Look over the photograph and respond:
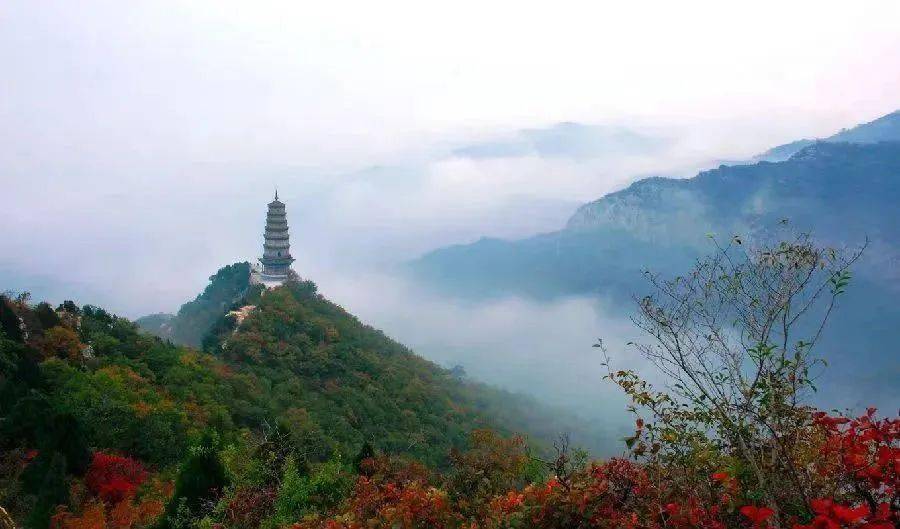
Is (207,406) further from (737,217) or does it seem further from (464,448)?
(737,217)

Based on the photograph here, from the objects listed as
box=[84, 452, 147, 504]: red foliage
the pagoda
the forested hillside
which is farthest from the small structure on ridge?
box=[84, 452, 147, 504]: red foliage

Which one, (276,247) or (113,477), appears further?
(276,247)

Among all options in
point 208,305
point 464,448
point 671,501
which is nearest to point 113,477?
point 671,501

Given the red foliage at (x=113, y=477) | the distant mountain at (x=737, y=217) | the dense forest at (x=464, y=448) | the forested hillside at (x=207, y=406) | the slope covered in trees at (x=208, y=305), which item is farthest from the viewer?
the distant mountain at (x=737, y=217)

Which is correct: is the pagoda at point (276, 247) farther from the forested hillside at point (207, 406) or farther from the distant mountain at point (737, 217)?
the distant mountain at point (737, 217)

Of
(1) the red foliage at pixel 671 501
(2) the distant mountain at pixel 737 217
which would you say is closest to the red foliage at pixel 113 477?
(1) the red foliage at pixel 671 501

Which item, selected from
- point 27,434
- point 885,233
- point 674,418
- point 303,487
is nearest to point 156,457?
point 27,434

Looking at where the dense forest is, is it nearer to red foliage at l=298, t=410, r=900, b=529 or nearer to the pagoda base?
red foliage at l=298, t=410, r=900, b=529
